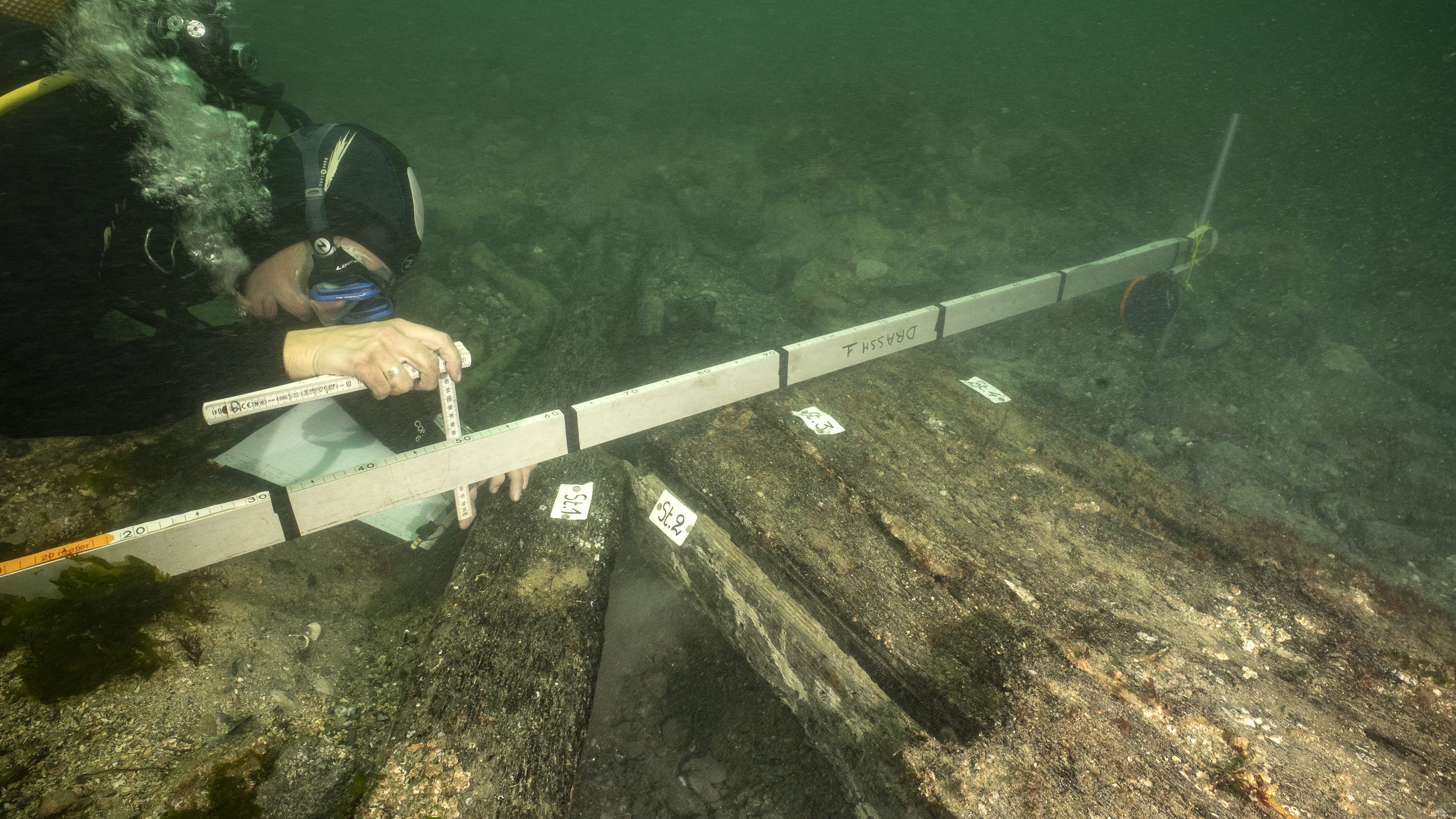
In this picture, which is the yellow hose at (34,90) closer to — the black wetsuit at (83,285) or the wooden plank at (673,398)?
the black wetsuit at (83,285)

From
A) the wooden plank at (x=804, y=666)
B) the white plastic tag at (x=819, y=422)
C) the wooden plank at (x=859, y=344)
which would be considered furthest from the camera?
the wooden plank at (x=859, y=344)

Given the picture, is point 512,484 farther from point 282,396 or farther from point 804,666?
point 804,666

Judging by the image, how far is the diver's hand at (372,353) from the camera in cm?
190

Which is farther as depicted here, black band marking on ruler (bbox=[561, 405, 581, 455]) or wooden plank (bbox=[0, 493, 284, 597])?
black band marking on ruler (bbox=[561, 405, 581, 455])

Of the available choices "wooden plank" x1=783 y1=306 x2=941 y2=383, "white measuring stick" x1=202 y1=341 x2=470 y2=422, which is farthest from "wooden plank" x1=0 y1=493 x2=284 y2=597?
"wooden plank" x1=783 y1=306 x2=941 y2=383

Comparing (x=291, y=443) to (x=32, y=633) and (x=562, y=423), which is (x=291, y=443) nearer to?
(x=32, y=633)

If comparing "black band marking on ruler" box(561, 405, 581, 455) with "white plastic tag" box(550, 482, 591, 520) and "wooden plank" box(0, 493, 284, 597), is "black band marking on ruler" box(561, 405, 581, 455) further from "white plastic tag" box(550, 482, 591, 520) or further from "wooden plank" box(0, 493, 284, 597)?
"wooden plank" box(0, 493, 284, 597)

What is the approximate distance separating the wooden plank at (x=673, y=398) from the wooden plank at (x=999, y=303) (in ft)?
5.10

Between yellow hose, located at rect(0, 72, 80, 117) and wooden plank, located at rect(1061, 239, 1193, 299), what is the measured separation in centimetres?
535

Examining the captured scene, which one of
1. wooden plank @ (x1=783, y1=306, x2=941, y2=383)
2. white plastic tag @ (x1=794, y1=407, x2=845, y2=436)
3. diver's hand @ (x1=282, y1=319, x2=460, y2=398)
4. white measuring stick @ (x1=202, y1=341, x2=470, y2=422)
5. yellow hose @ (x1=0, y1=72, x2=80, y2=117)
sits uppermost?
yellow hose @ (x1=0, y1=72, x2=80, y2=117)

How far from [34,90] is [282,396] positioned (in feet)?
3.13

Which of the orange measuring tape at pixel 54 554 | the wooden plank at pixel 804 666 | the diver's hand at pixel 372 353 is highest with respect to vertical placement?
the diver's hand at pixel 372 353

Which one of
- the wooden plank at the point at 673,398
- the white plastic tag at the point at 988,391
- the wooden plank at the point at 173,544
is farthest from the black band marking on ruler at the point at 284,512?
the white plastic tag at the point at 988,391

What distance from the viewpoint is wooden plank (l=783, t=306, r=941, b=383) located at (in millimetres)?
3014
